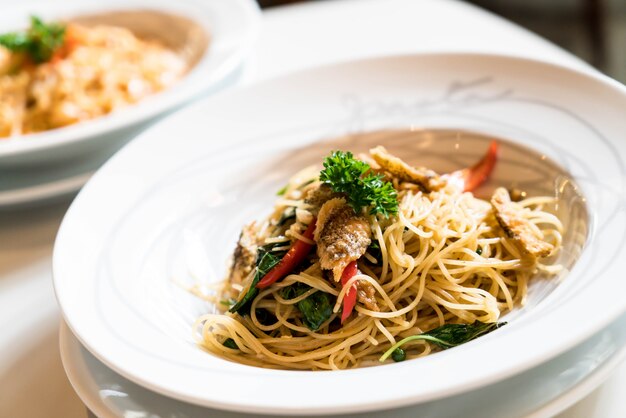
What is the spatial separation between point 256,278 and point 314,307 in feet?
0.59

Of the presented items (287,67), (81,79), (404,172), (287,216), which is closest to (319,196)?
(287,216)

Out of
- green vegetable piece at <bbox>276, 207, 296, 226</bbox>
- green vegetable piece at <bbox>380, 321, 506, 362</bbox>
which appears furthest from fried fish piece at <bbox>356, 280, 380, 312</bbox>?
green vegetable piece at <bbox>276, 207, 296, 226</bbox>

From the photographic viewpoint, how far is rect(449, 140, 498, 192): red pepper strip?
7.83 ft

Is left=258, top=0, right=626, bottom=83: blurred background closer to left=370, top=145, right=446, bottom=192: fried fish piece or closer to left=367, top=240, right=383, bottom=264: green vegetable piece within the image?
left=370, top=145, right=446, bottom=192: fried fish piece

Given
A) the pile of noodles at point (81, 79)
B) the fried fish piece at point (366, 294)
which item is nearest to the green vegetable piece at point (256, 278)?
the fried fish piece at point (366, 294)

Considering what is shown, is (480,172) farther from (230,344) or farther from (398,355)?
(230,344)

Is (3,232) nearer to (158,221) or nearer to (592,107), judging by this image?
(158,221)

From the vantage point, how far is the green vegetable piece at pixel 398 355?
1.86 m

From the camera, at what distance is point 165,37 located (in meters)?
4.16

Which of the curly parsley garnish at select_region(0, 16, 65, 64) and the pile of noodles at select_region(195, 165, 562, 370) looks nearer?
the pile of noodles at select_region(195, 165, 562, 370)

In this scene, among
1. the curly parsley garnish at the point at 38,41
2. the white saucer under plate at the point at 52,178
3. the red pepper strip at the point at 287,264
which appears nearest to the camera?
the red pepper strip at the point at 287,264

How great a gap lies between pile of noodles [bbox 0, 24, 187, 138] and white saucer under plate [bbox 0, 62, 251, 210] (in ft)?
1.74

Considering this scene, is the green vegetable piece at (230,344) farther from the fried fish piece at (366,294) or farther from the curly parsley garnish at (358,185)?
the curly parsley garnish at (358,185)

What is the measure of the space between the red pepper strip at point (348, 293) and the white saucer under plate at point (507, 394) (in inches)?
15.8
